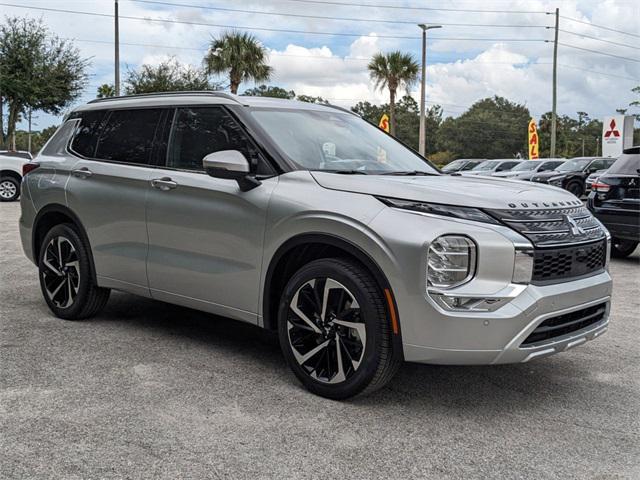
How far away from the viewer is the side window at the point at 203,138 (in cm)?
460

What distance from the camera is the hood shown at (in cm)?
377

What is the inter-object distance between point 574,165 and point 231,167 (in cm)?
2217

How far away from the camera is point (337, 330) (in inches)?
156

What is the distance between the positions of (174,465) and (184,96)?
9.48 ft

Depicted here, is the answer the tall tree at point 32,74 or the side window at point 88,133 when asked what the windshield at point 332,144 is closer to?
the side window at point 88,133

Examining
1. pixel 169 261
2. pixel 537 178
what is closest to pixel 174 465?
pixel 169 261

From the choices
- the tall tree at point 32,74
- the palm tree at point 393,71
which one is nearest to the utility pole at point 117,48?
the tall tree at point 32,74

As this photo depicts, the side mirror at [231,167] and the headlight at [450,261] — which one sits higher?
the side mirror at [231,167]

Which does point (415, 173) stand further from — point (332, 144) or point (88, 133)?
point (88, 133)

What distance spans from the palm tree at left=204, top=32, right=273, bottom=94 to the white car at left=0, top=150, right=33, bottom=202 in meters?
16.7

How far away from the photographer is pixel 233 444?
3.40m

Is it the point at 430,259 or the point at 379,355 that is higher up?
the point at 430,259

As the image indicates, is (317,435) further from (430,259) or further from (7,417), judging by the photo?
(7,417)

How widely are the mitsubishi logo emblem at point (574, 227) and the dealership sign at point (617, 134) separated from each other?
2453 cm
